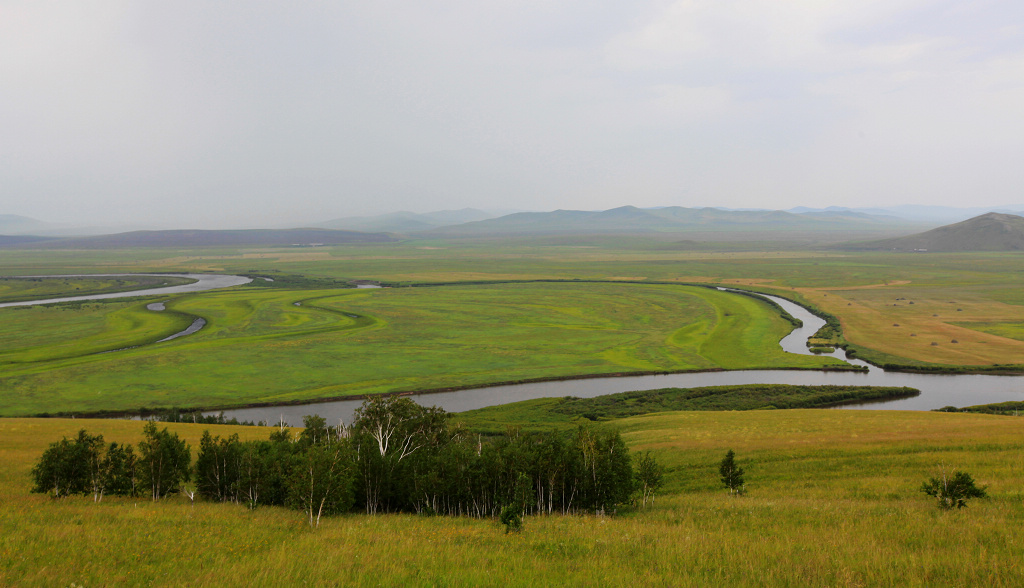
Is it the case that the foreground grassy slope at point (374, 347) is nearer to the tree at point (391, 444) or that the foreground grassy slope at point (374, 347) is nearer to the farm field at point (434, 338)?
the farm field at point (434, 338)

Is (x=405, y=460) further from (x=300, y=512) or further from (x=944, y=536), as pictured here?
(x=944, y=536)

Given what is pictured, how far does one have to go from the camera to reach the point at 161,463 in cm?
2741

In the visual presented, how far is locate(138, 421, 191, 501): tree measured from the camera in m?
27.3

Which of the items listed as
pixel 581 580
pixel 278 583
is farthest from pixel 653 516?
pixel 278 583

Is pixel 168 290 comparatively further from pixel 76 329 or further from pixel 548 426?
pixel 548 426

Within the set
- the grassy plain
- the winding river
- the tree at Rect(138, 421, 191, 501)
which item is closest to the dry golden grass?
the winding river

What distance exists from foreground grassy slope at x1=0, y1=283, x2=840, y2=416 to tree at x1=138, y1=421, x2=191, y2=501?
33.7 meters

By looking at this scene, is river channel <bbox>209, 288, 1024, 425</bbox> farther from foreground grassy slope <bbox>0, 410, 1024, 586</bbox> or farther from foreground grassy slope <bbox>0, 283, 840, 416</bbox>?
foreground grassy slope <bbox>0, 410, 1024, 586</bbox>

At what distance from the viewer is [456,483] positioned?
1036 inches

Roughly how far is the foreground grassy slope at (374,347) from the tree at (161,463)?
110ft

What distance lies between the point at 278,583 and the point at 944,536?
55.7ft

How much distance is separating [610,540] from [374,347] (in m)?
74.0

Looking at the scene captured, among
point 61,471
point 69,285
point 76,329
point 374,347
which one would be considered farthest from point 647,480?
point 69,285

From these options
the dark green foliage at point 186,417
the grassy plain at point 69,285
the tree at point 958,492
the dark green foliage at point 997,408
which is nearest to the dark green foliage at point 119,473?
the dark green foliage at point 186,417
